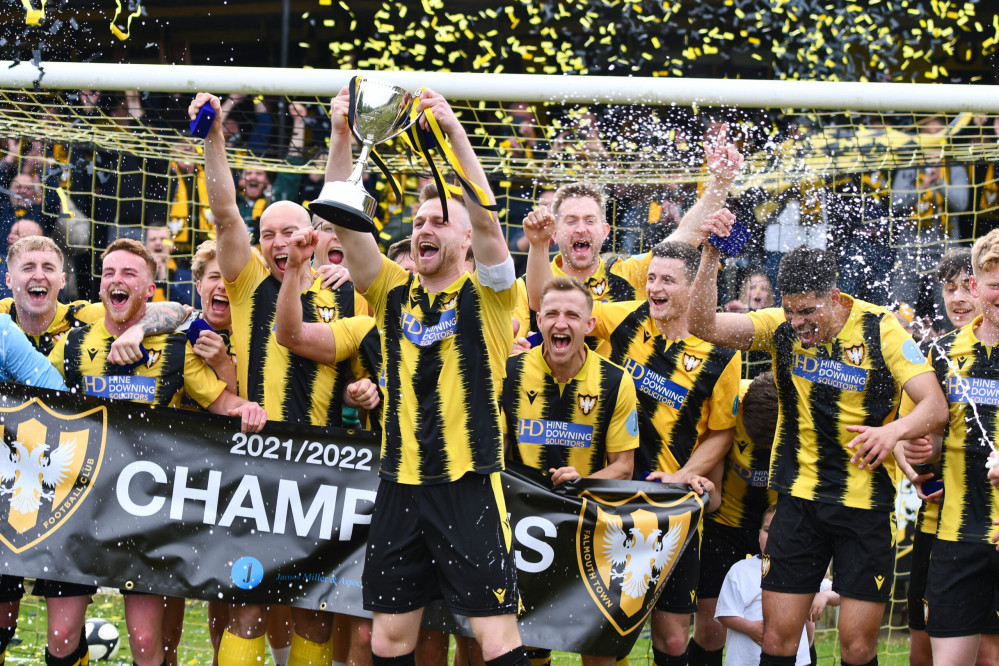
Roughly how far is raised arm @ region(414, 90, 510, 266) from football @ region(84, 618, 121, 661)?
9.44ft

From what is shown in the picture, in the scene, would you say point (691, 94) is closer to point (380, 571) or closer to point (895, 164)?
point (895, 164)

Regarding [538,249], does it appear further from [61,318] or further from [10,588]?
[10,588]

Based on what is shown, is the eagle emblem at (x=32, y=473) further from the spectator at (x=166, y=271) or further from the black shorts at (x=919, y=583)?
the black shorts at (x=919, y=583)

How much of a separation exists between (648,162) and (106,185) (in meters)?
3.61

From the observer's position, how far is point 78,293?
661 cm

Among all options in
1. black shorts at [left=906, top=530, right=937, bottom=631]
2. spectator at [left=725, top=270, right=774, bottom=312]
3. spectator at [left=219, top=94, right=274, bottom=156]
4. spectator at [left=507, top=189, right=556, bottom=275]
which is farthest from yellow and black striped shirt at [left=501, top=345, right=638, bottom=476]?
spectator at [left=219, top=94, right=274, bottom=156]

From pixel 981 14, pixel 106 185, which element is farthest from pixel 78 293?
pixel 981 14

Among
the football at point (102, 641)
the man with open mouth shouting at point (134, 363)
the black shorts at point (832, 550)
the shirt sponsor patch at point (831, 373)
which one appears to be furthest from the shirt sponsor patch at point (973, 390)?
the football at point (102, 641)

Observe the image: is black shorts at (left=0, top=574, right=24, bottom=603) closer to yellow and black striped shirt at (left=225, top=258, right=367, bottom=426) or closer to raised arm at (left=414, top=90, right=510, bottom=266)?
yellow and black striped shirt at (left=225, top=258, right=367, bottom=426)

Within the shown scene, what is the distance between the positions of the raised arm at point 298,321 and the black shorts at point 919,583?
2.48 metres

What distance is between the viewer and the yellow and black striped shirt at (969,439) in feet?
12.1

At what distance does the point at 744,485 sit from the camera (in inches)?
176

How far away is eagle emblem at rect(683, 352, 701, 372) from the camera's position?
422cm

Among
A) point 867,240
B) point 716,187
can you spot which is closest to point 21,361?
point 716,187
